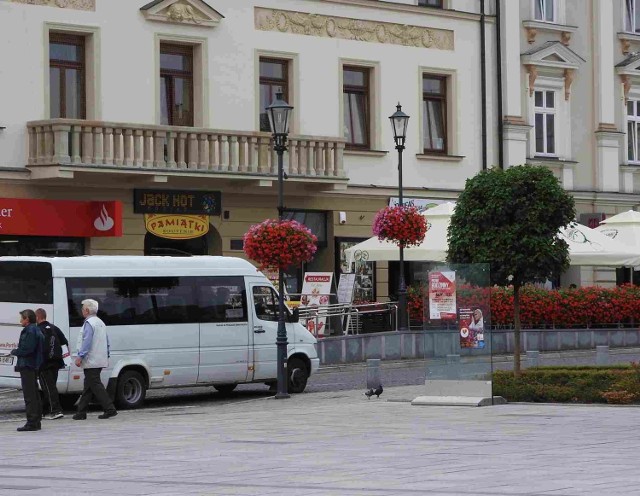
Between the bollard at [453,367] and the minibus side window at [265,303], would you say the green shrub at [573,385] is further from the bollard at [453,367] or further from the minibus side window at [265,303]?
the minibus side window at [265,303]

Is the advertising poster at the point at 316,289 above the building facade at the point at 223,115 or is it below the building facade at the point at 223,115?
below

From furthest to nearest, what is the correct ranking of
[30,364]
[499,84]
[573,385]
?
[499,84]
[573,385]
[30,364]

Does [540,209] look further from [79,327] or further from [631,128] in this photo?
[631,128]

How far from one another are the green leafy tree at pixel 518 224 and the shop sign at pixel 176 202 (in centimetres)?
1122

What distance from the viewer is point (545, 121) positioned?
147 feet

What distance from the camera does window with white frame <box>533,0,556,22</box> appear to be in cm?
4425

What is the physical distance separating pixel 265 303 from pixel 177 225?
943 cm

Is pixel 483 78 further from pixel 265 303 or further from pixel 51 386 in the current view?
pixel 51 386

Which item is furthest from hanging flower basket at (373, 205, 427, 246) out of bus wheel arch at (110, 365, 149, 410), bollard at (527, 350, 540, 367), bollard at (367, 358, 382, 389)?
bus wheel arch at (110, 365, 149, 410)

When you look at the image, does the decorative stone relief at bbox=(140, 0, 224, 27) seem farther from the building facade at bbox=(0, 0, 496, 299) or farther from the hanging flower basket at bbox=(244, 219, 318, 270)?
the hanging flower basket at bbox=(244, 219, 318, 270)

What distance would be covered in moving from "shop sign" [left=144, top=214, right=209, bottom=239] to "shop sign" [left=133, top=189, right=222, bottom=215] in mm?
143

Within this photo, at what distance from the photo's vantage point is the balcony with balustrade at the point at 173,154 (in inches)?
1342

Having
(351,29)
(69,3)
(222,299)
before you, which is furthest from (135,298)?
(351,29)

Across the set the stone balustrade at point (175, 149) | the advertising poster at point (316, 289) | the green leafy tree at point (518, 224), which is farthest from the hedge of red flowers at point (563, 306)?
the green leafy tree at point (518, 224)
